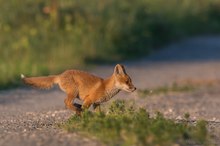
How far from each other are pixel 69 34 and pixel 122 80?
37.0 ft

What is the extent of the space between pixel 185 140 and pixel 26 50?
10.9 m

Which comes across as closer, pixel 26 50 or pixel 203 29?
pixel 26 50

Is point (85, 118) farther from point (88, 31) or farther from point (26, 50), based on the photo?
point (88, 31)

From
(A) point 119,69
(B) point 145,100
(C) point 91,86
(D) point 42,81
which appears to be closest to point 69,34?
(B) point 145,100

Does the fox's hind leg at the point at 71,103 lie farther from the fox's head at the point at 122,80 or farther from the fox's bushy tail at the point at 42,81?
the fox's head at the point at 122,80

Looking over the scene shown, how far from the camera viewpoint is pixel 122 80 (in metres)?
9.42

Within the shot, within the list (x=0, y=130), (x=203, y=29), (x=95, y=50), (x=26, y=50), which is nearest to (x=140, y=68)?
(x=95, y=50)

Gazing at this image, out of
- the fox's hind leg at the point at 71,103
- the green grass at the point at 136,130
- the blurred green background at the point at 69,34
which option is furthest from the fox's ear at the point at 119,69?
the blurred green background at the point at 69,34

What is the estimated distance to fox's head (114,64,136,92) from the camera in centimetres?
938

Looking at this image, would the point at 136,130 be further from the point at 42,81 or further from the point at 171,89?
the point at 171,89

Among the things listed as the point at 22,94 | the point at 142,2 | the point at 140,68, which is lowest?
the point at 22,94

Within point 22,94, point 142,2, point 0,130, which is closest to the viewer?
point 0,130

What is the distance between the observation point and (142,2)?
28344 millimetres

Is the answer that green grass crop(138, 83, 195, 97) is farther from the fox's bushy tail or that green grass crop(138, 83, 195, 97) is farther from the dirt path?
the fox's bushy tail
